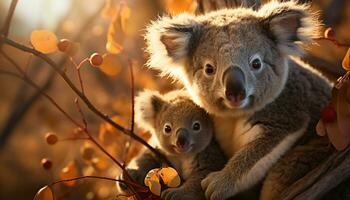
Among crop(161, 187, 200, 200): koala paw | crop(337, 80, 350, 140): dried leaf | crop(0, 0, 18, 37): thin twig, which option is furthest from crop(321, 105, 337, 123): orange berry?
crop(0, 0, 18, 37): thin twig

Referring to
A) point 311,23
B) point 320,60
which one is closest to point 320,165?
point 311,23

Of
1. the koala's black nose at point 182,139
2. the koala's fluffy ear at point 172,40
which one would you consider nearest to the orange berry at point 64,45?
the koala's fluffy ear at point 172,40

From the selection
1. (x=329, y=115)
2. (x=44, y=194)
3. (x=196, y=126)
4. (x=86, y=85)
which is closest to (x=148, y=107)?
(x=196, y=126)

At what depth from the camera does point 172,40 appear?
306 cm

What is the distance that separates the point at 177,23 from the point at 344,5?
101 inches

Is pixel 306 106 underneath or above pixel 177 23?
underneath

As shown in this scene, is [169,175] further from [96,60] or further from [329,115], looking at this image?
[329,115]

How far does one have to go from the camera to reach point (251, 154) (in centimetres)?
280

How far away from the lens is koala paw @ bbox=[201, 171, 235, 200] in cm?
273

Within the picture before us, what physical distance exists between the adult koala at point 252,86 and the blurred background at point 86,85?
308 millimetres

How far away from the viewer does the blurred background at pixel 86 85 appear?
12.3 ft

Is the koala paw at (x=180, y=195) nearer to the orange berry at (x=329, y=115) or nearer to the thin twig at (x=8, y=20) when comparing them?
the orange berry at (x=329, y=115)

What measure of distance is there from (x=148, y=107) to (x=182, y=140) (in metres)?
0.43

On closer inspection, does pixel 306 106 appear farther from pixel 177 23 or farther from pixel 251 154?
pixel 177 23
